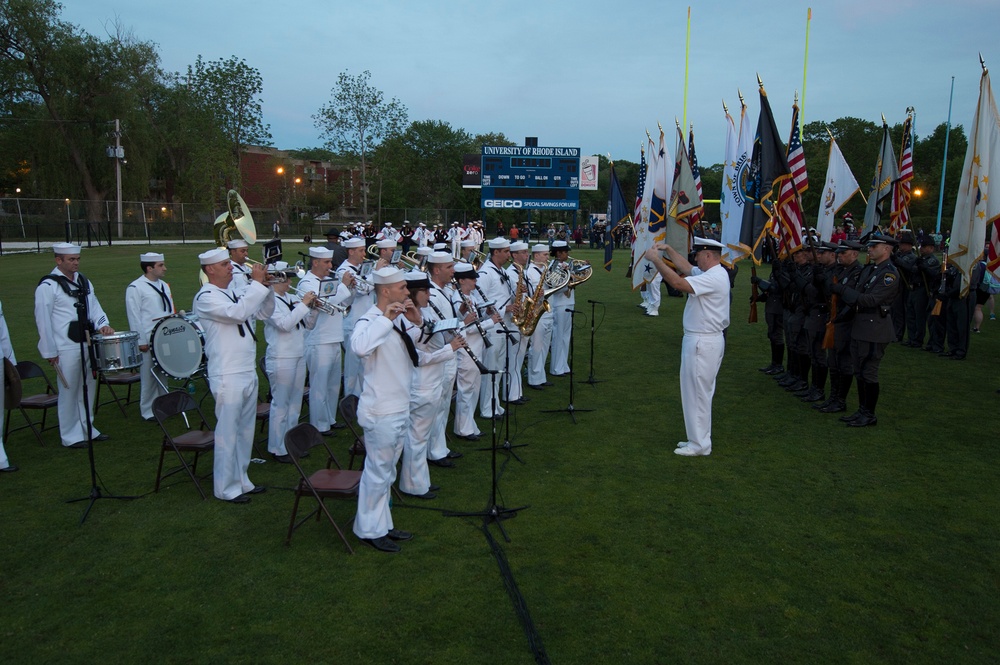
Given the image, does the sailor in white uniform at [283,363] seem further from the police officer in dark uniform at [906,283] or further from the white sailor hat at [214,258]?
the police officer in dark uniform at [906,283]

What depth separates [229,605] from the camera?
4965mm

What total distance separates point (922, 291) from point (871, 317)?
A: 24.4 ft

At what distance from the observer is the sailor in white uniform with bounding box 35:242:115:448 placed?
8078 mm

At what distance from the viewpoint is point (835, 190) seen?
615 inches

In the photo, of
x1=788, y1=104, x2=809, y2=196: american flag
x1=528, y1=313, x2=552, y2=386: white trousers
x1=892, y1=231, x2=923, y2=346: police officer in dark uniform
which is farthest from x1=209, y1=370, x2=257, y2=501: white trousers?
x1=892, y1=231, x2=923, y2=346: police officer in dark uniform

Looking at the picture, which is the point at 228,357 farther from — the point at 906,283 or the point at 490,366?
the point at 906,283

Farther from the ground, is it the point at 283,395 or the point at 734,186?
the point at 734,186

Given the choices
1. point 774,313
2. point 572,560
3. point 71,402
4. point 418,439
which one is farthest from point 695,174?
point 71,402

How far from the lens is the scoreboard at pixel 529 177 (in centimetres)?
4181

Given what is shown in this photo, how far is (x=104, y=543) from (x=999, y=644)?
701 cm

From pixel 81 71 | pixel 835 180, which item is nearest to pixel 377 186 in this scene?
pixel 81 71

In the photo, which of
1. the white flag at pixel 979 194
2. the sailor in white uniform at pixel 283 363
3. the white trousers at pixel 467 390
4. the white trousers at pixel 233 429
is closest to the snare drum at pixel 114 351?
the sailor in white uniform at pixel 283 363

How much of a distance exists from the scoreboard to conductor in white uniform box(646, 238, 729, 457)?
3462 centimetres

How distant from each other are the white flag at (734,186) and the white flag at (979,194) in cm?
316
